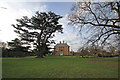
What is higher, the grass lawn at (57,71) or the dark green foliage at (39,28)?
the dark green foliage at (39,28)

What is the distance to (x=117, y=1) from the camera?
383 inches

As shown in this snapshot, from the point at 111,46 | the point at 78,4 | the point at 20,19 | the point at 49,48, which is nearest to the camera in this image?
the point at 111,46

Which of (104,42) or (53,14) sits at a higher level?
(53,14)

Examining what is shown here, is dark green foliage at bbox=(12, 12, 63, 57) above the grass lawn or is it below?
above

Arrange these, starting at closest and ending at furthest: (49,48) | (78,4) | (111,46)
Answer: (111,46)
(78,4)
(49,48)

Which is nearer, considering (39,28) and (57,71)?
(57,71)

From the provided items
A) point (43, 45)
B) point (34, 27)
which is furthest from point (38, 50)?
point (34, 27)

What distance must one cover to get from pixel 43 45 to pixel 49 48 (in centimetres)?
440

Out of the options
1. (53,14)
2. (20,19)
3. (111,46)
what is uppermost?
(53,14)

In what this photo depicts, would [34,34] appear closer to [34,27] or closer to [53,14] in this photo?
[34,27]

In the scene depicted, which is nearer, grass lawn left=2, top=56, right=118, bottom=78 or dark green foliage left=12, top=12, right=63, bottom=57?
grass lawn left=2, top=56, right=118, bottom=78

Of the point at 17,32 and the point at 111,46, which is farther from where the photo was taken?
the point at 17,32

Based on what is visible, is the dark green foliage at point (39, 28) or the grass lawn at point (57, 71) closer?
the grass lawn at point (57, 71)

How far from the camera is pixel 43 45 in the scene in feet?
95.5
